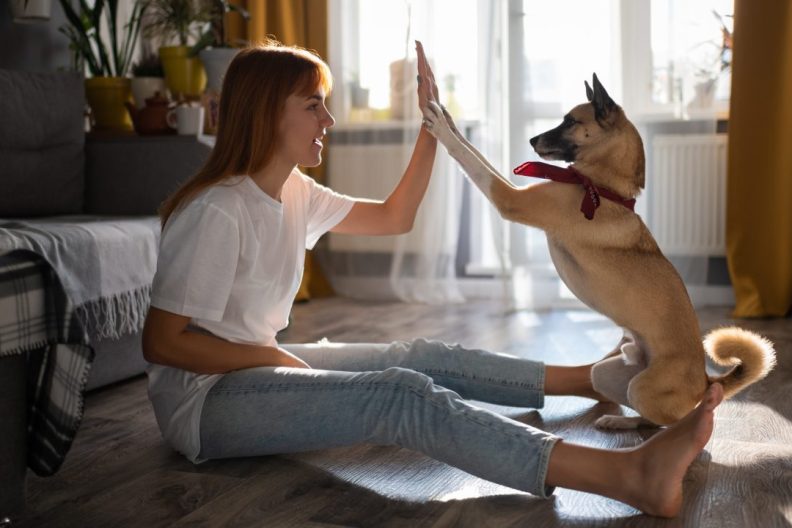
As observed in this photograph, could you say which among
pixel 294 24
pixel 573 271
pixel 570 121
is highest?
pixel 294 24

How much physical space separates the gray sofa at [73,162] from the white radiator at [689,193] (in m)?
2.00

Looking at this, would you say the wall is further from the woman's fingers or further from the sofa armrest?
the woman's fingers

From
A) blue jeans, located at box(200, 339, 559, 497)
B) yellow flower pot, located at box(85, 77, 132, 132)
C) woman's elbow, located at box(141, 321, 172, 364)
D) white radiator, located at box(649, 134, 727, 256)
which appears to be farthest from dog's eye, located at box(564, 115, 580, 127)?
yellow flower pot, located at box(85, 77, 132, 132)

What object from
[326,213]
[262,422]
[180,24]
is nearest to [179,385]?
[262,422]

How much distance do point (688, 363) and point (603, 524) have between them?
521 millimetres

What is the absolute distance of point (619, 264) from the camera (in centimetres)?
190

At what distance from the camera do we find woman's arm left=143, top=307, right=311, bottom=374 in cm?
154

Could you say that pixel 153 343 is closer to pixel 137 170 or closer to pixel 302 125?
pixel 302 125

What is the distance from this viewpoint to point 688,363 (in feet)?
5.82

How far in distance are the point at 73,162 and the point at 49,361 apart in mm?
1688

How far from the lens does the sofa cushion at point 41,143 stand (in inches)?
105

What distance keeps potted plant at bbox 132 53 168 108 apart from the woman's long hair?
1812mm

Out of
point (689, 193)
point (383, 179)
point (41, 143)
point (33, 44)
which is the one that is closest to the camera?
point (41, 143)

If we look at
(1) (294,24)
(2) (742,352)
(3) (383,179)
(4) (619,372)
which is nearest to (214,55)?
(1) (294,24)
